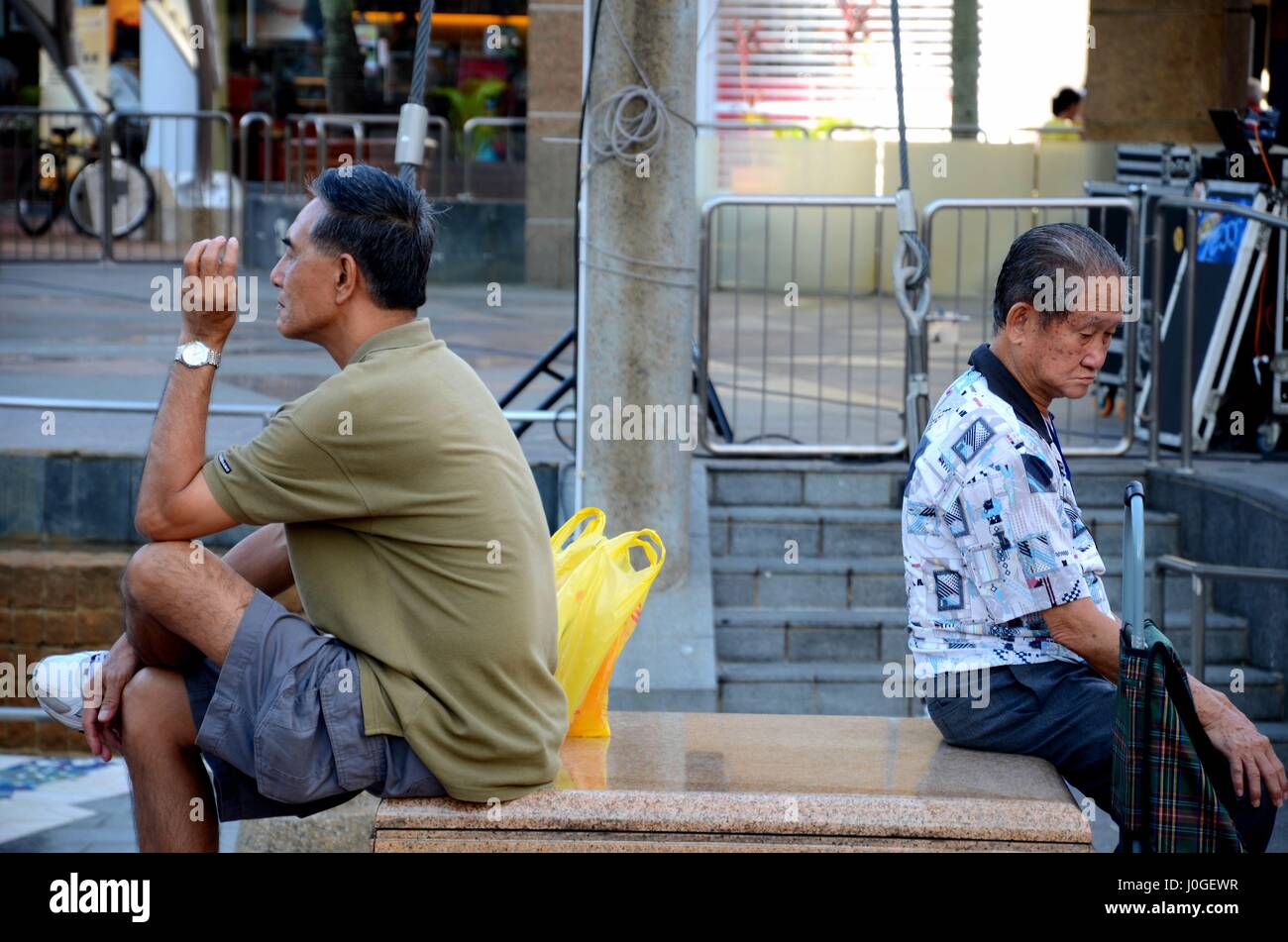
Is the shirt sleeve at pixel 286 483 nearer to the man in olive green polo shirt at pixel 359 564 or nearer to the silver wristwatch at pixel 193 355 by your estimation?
the man in olive green polo shirt at pixel 359 564

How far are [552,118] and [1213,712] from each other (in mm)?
12364

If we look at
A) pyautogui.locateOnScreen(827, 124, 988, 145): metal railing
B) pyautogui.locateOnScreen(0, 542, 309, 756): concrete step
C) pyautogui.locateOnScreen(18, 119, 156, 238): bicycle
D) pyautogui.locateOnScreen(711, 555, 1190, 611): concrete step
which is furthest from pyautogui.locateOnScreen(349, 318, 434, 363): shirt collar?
pyautogui.locateOnScreen(18, 119, 156, 238): bicycle

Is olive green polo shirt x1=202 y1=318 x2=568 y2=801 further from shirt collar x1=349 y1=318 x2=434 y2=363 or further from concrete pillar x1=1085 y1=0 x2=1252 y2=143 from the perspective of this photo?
concrete pillar x1=1085 y1=0 x2=1252 y2=143

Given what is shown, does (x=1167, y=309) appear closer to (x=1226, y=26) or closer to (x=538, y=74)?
(x=1226, y=26)

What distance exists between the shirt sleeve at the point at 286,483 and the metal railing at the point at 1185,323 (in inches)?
185

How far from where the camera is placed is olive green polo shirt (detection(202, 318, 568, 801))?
3229 millimetres

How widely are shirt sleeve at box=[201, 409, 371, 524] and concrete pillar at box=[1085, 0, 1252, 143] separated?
9292 mm

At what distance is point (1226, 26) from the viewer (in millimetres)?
11648

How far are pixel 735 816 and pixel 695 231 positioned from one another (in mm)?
3276

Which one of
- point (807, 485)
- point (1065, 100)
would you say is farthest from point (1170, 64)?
point (807, 485)

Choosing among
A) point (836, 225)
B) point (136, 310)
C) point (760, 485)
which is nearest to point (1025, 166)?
point (836, 225)

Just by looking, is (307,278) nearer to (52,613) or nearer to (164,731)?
(164,731)

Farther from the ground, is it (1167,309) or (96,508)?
(1167,309)
